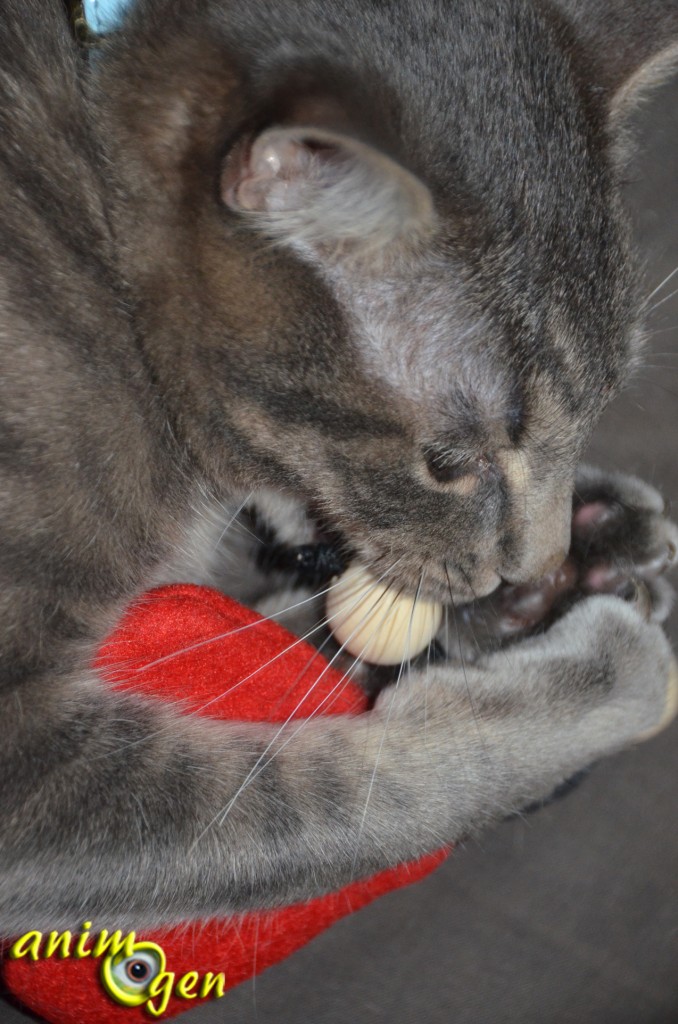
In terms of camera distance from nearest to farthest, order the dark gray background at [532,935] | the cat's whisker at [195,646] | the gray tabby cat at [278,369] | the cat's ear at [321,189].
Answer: the cat's ear at [321,189] < the gray tabby cat at [278,369] < the cat's whisker at [195,646] < the dark gray background at [532,935]

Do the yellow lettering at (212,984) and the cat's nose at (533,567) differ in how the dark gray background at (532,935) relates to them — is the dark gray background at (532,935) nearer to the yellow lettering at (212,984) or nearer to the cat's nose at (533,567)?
the yellow lettering at (212,984)

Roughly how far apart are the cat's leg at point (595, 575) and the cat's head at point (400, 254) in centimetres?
26

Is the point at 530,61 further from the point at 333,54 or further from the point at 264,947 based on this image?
the point at 264,947

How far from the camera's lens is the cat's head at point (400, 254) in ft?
2.37

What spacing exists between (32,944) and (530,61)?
973mm

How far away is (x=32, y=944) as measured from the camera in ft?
3.27

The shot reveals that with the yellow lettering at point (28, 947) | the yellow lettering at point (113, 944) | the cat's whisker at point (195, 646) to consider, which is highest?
the cat's whisker at point (195, 646)

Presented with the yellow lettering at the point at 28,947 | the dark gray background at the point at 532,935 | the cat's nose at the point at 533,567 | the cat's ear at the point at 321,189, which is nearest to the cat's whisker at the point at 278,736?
the cat's nose at the point at 533,567

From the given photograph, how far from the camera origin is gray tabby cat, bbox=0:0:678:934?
0.77m

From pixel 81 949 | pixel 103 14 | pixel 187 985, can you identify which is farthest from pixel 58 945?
pixel 103 14

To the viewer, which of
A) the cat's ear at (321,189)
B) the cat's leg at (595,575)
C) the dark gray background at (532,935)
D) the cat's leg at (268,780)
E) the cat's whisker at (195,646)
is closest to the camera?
the cat's ear at (321,189)
